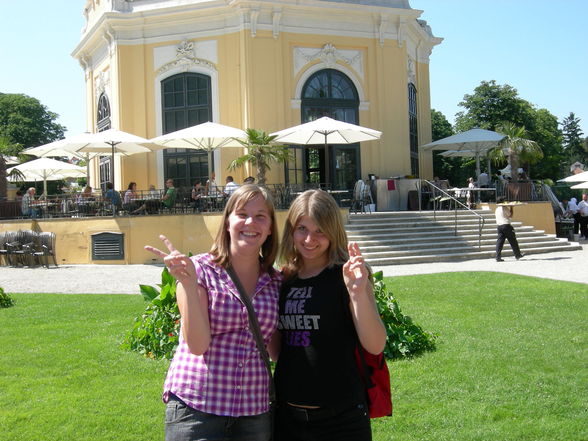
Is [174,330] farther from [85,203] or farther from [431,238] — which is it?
[85,203]

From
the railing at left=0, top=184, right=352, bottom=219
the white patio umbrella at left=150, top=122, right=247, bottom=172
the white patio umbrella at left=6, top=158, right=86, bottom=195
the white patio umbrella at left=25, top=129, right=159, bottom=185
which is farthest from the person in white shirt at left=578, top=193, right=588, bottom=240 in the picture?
the white patio umbrella at left=6, top=158, right=86, bottom=195

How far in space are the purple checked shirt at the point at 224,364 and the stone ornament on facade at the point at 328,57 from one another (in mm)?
20585

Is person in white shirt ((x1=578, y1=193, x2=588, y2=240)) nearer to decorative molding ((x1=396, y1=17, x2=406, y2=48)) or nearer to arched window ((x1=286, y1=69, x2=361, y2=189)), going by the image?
arched window ((x1=286, y1=69, x2=361, y2=189))

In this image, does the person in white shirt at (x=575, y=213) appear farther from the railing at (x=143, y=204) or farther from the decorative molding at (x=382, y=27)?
the railing at (x=143, y=204)

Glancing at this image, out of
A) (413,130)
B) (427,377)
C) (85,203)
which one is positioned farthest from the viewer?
(413,130)

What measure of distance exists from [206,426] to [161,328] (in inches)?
163

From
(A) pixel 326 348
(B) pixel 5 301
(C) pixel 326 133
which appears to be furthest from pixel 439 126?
(A) pixel 326 348

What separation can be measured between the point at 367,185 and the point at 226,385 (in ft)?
65.9

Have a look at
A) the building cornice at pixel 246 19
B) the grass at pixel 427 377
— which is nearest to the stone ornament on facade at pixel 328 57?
the building cornice at pixel 246 19

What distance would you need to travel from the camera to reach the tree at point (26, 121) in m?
49.8

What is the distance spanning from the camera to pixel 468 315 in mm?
8492

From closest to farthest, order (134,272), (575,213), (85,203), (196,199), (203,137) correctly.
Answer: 1. (134,272)
2. (203,137)
3. (196,199)
4. (85,203)
5. (575,213)

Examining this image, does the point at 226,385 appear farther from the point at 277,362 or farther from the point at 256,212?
the point at 256,212

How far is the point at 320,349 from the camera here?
2.79 meters
